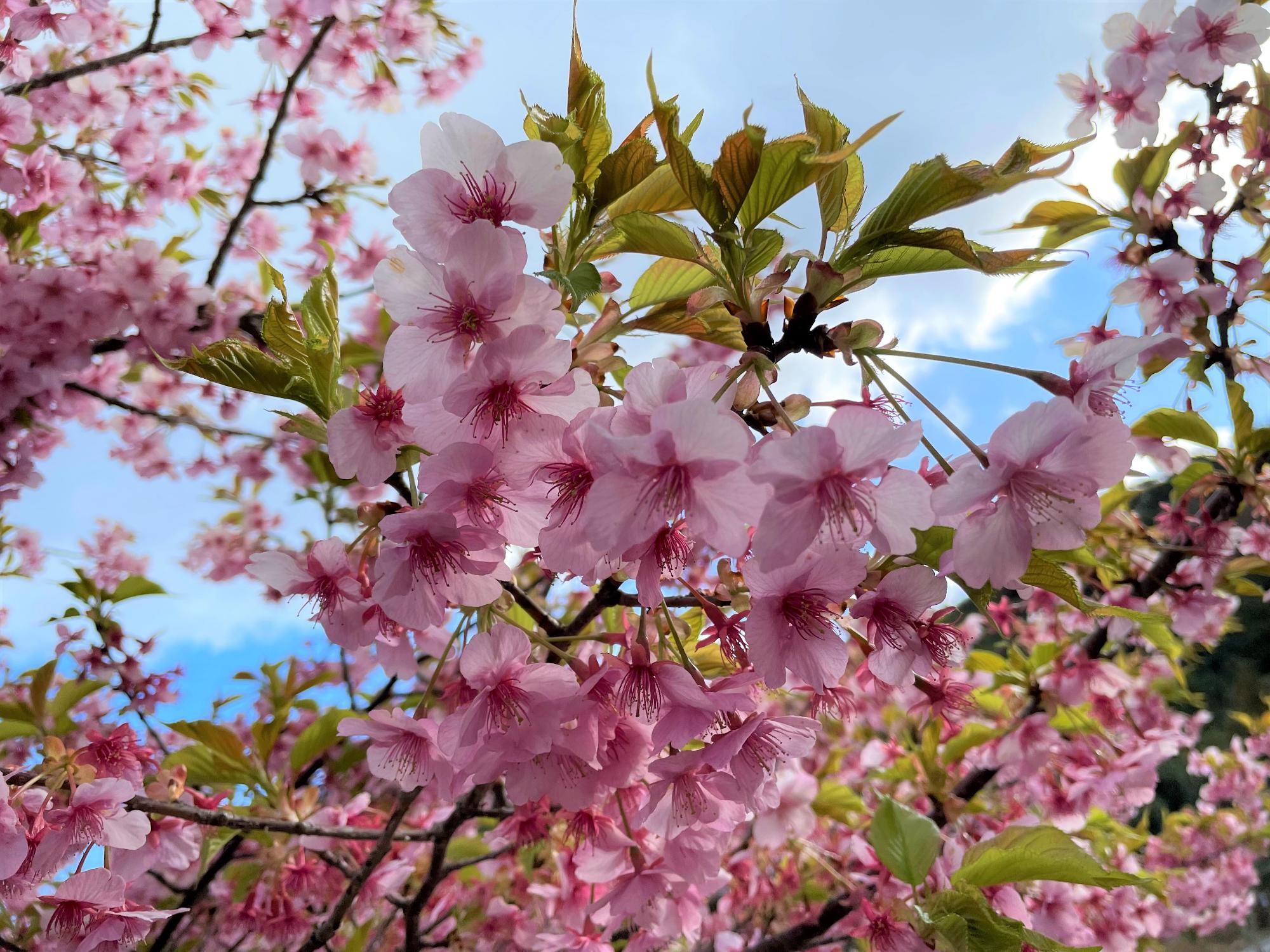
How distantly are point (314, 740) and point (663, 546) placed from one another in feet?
3.85

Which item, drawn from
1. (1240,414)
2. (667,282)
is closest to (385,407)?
(667,282)

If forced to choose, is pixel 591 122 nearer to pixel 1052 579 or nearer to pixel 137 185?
pixel 1052 579

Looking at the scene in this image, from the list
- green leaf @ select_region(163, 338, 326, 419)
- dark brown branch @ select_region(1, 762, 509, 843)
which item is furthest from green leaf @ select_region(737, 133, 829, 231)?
dark brown branch @ select_region(1, 762, 509, 843)

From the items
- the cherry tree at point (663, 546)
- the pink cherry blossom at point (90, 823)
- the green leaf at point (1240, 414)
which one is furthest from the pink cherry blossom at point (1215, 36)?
the pink cherry blossom at point (90, 823)

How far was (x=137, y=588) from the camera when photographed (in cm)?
182

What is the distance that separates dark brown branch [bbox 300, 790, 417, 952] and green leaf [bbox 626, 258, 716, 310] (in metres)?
0.87

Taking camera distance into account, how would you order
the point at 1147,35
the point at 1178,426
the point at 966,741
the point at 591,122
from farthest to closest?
the point at 1147,35, the point at 966,741, the point at 1178,426, the point at 591,122

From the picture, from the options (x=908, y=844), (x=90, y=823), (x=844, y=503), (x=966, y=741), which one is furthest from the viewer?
(x=966, y=741)

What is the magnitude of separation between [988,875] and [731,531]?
0.86 metres

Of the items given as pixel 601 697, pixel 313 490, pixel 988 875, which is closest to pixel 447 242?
pixel 601 697

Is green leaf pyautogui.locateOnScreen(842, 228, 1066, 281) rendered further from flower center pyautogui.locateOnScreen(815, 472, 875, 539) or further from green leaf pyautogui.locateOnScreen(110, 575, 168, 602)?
green leaf pyautogui.locateOnScreen(110, 575, 168, 602)

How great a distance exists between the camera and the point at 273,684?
1.79 m

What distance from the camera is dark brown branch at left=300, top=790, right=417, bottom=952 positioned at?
1188mm

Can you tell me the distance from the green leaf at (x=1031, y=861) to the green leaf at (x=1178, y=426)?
1169 mm
